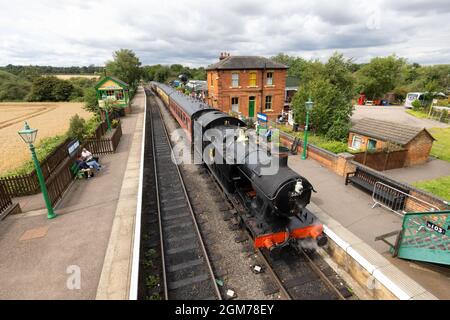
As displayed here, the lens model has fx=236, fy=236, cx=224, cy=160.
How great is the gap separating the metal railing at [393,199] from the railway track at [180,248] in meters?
6.92

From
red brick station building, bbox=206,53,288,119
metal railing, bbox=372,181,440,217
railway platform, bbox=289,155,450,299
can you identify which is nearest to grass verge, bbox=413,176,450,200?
metal railing, bbox=372,181,440,217

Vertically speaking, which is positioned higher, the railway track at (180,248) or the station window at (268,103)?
the station window at (268,103)

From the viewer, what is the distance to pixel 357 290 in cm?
630

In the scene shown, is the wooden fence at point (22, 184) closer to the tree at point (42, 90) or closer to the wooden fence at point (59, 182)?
the wooden fence at point (59, 182)

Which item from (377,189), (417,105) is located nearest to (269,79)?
(377,189)

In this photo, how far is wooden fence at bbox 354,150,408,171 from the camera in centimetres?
1277

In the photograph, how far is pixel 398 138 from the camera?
45.5ft

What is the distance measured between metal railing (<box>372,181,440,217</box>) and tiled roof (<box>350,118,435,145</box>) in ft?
19.9

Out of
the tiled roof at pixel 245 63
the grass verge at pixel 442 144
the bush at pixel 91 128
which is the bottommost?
the grass verge at pixel 442 144

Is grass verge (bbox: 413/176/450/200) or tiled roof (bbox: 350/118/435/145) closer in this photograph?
grass verge (bbox: 413/176/450/200)

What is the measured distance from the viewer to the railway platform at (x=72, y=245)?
231 inches

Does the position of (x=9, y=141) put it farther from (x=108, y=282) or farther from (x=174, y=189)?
(x=108, y=282)

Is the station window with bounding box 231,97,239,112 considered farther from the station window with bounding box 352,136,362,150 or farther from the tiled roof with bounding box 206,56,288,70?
the station window with bounding box 352,136,362,150

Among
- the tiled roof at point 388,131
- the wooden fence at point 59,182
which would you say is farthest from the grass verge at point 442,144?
the wooden fence at point 59,182
